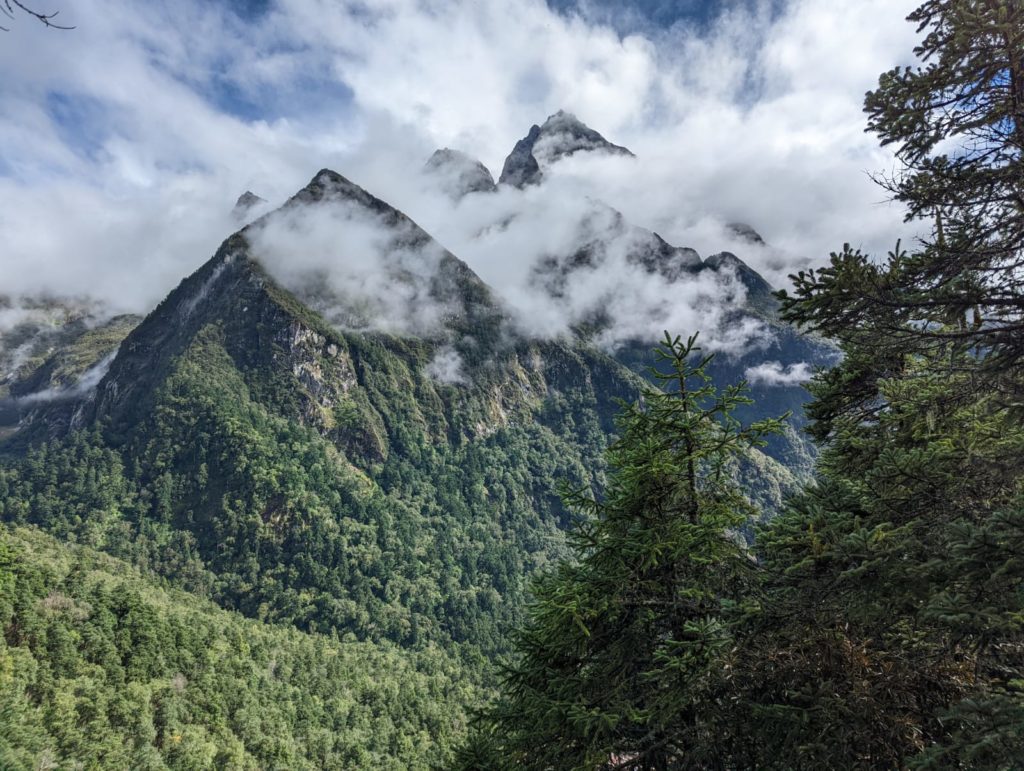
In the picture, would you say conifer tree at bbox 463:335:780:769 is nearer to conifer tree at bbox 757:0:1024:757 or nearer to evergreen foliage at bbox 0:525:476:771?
conifer tree at bbox 757:0:1024:757

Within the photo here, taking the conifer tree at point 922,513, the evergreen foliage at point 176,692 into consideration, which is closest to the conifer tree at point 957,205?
the conifer tree at point 922,513

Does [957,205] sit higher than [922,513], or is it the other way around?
[957,205]

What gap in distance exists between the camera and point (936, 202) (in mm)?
7266

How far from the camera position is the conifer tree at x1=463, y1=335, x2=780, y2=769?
8.09m

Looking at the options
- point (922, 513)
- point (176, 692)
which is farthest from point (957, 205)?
point (176, 692)

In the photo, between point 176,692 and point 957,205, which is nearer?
point 957,205

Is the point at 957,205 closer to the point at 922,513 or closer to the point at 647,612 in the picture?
the point at 922,513

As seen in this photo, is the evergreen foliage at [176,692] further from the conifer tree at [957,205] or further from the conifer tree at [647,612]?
the conifer tree at [957,205]

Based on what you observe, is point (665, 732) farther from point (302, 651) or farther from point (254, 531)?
point (254, 531)

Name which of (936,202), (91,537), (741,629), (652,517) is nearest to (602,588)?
(652,517)

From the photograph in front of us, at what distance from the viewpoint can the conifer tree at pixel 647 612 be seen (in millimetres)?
8086

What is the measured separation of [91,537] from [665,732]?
232860 millimetres

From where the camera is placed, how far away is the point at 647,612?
902cm

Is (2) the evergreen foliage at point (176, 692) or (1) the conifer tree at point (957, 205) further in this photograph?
(2) the evergreen foliage at point (176, 692)
